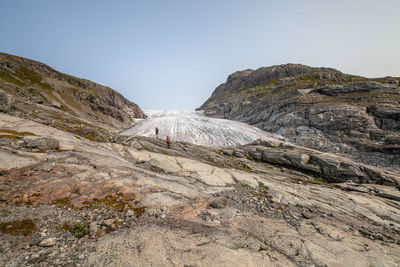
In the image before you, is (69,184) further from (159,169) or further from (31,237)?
(159,169)

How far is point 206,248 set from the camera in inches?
229

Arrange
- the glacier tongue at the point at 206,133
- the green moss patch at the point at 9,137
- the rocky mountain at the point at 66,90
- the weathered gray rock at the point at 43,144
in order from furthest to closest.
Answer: the rocky mountain at the point at 66,90
the glacier tongue at the point at 206,133
the green moss patch at the point at 9,137
the weathered gray rock at the point at 43,144

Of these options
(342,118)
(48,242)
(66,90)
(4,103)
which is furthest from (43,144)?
(66,90)

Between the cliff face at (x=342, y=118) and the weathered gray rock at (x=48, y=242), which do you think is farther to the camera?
the cliff face at (x=342, y=118)

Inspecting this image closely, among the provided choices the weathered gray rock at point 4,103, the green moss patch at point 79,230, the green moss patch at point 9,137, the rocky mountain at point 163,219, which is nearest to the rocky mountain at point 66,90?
the weathered gray rock at point 4,103

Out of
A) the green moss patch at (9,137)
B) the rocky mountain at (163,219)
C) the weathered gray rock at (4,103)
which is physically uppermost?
the weathered gray rock at (4,103)

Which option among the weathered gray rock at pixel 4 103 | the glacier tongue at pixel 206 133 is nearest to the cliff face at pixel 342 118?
the glacier tongue at pixel 206 133

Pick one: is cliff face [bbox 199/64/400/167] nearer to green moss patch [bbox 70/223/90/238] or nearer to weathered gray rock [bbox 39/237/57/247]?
green moss patch [bbox 70/223/90/238]

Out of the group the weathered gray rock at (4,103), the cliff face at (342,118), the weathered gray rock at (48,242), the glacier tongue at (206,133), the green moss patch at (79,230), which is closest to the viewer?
the weathered gray rock at (48,242)

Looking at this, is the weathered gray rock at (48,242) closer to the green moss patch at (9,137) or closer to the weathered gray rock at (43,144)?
the weathered gray rock at (43,144)

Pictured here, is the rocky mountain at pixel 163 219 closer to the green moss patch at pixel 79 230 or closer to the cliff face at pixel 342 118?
the green moss patch at pixel 79 230

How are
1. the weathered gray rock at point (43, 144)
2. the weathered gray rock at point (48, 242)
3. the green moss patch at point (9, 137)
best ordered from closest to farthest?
the weathered gray rock at point (48, 242), the weathered gray rock at point (43, 144), the green moss patch at point (9, 137)

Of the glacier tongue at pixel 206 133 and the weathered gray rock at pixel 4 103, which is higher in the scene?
the weathered gray rock at pixel 4 103

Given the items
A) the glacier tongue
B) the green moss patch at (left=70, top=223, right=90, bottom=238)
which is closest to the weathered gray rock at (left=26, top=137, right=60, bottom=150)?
the green moss patch at (left=70, top=223, right=90, bottom=238)
